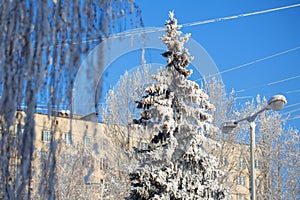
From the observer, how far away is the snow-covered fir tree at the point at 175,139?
10.6m

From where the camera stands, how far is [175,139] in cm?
1082

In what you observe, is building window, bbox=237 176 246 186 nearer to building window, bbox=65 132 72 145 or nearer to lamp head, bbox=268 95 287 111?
lamp head, bbox=268 95 287 111

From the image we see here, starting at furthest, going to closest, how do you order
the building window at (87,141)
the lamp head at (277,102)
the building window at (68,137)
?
the lamp head at (277,102) → the building window at (68,137) → the building window at (87,141)

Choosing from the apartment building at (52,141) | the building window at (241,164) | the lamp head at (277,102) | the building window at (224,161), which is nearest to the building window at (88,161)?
the apartment building at (52,141)

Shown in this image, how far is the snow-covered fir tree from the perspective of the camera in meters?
10.6

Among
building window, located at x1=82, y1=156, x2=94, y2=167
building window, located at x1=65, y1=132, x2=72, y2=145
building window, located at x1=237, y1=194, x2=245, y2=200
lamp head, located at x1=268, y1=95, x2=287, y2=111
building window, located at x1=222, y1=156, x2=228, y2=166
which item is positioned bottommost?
building window, located at x1=82, y1=156, x2=94, y2=167

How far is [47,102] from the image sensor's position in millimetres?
2719

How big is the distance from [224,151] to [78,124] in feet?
58.5

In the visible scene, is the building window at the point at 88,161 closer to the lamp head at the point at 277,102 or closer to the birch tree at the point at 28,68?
the birch tree at the point at 28,68

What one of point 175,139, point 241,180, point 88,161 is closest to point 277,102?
point 175,139

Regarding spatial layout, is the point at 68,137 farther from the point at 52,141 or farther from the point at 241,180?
the point at 241,180

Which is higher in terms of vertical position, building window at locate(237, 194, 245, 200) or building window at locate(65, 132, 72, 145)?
building window at locate(237, 194, 245, 200)

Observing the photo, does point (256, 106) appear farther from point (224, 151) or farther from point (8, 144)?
point (8, 144)

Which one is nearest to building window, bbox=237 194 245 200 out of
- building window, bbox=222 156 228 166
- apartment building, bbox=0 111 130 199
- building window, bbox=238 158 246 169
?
building window, bbox=238 158 246 169
